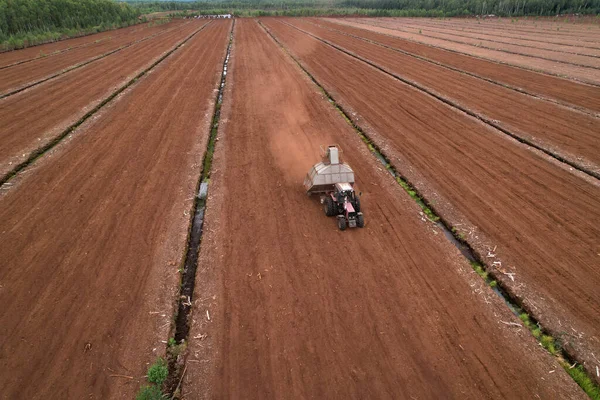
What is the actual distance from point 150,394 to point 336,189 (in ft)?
23.6

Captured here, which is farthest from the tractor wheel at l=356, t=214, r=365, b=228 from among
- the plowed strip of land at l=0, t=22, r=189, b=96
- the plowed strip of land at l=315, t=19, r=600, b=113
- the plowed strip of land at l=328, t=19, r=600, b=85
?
the plowed strip of land at l=0, t=22, r=189, b=96

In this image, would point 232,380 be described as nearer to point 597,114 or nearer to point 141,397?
point 141,397

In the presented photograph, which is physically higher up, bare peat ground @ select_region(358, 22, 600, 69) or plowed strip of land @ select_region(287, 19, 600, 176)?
bare peat ground @ select_region(358, 22, 600, 69)

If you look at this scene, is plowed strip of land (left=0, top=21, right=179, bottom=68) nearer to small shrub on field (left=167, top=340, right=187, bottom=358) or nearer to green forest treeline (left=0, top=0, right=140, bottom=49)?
green forest treeline (left=0, top=0, right=140, bottom=49)

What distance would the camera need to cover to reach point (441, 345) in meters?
7.73

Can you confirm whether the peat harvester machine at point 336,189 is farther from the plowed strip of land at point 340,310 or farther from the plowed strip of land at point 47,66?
the plowed strip of land at point 47,66

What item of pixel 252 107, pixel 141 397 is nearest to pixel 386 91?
pixel 252 107

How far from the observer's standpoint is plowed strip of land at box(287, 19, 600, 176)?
15.9 meters

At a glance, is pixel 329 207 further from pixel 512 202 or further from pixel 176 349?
pixel 512 202

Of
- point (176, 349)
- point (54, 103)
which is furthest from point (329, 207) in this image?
point (54, 103)

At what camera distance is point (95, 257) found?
10055 millimetres

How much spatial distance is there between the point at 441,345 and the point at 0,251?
11.4m

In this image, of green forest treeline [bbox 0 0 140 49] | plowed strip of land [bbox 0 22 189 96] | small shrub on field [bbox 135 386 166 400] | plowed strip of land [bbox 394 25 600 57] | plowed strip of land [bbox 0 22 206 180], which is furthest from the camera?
green forest treeline [bbox 0 0 140 49]

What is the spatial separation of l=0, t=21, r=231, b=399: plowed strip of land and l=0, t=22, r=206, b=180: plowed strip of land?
5.60 ft
